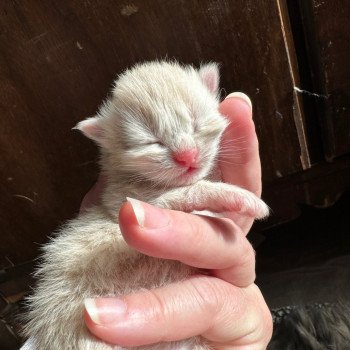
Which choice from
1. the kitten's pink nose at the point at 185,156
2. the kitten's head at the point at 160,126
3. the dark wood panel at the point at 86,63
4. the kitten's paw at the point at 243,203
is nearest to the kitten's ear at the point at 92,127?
the kitten's head at the point at 160,126

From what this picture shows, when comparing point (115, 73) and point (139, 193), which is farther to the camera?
point (115, 73)

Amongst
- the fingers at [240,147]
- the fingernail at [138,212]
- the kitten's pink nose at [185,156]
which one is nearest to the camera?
the fingernail at [138,212]

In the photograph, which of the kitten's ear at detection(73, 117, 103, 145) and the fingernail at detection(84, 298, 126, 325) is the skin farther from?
the kitten's ear at detection(73, 117, 103, 145)

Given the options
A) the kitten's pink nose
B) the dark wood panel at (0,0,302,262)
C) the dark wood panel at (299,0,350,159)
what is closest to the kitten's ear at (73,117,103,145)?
the dark wood panel at (0,0,302,262)

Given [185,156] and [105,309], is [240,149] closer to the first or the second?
[185,156]

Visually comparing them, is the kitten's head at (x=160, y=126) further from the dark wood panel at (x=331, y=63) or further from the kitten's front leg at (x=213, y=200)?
the dark wood panel at (x=331, y=63)

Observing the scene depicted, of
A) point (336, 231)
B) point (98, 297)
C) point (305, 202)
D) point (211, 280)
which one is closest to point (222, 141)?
point (211, 280)

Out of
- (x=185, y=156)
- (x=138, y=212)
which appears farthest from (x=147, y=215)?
(x=185, y=156)

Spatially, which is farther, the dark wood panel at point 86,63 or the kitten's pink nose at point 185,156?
the dark wood panel at point 86,63
